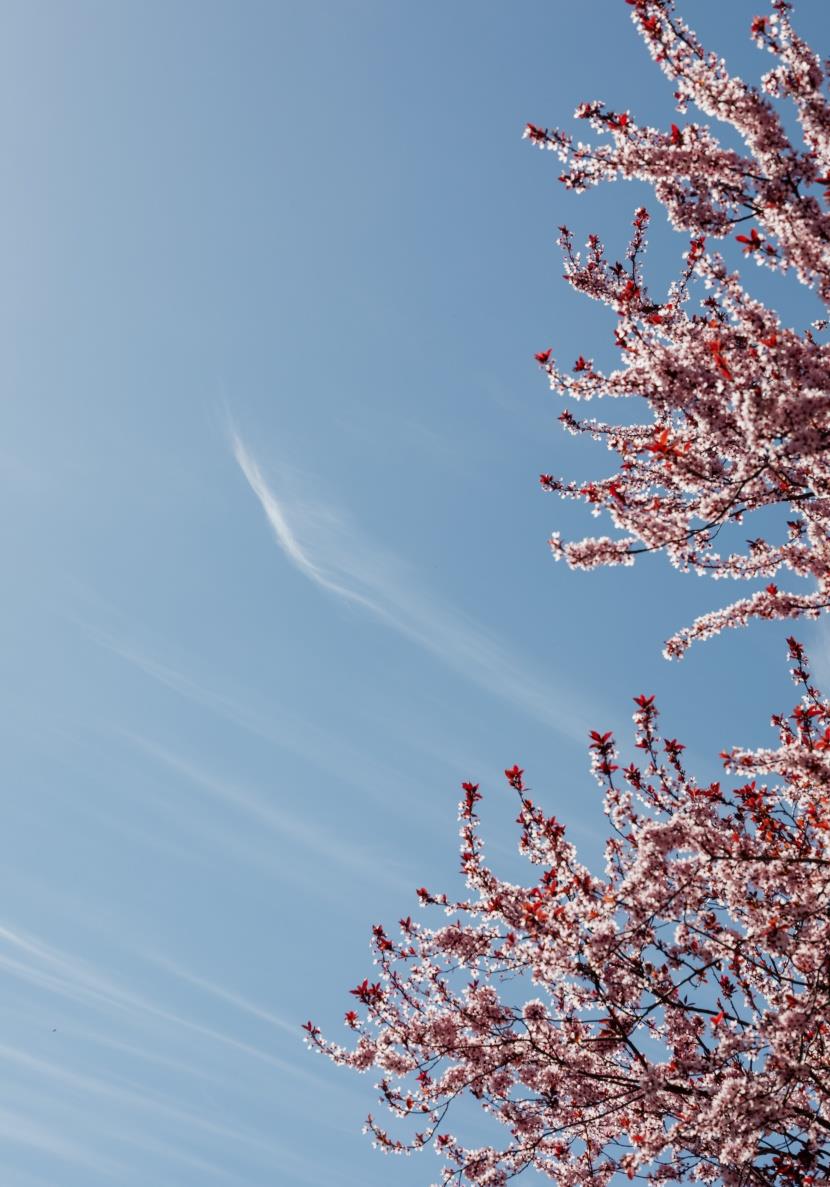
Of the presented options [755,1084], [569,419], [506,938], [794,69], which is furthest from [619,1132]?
[794,69]

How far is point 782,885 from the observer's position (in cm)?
770

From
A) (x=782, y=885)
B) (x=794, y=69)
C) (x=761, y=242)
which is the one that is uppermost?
(x=794, y=69)

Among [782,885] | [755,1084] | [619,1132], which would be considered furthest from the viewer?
[619,1132]

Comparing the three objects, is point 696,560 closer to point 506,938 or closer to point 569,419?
point 569,419

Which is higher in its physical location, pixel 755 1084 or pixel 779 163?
pixel 779 163

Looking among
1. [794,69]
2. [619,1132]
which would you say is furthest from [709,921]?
[794,69]

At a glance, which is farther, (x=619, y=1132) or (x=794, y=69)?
(x=619, y=1132)

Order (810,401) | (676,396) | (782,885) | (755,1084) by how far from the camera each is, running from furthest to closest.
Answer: (782,885), (755,1084), (676,396), (810,401)

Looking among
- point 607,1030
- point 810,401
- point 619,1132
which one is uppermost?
point 810,401

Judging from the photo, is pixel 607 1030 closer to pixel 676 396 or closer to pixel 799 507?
pixel 799 507

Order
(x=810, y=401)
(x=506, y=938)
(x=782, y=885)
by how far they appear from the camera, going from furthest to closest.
A: (x=506, y=938) → (x=782, y=885) → (x=810, y=401)

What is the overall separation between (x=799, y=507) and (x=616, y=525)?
6.48 ft

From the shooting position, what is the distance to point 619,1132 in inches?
405

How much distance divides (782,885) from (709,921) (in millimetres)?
1836
